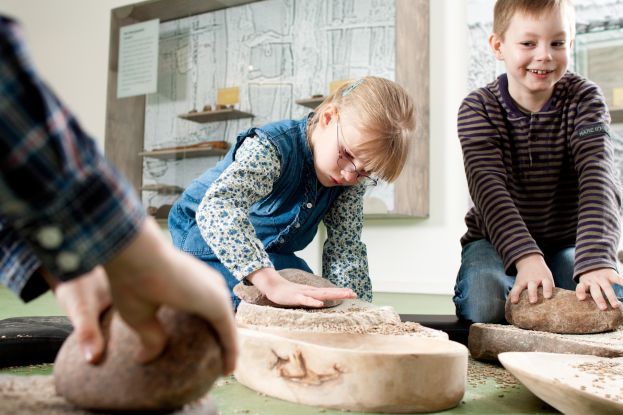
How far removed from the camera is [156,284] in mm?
437

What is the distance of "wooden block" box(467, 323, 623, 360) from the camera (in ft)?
3.75

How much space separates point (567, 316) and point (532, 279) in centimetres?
13

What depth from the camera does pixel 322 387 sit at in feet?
2.80

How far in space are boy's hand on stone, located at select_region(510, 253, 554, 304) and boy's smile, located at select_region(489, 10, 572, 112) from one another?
1.61 feet

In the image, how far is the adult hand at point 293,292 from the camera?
45.4 inches

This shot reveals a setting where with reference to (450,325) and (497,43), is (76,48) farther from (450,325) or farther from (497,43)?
(450,325)

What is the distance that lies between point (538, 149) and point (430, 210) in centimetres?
173

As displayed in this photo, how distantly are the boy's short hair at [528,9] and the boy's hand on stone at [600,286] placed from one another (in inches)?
25.8

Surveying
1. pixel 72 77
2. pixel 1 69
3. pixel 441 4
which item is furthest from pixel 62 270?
pixel 72 77

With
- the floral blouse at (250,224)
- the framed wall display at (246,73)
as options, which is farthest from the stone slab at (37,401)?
the framed wall display at (246,73)

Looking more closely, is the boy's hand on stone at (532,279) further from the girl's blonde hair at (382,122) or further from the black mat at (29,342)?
the black mat at (29,342)

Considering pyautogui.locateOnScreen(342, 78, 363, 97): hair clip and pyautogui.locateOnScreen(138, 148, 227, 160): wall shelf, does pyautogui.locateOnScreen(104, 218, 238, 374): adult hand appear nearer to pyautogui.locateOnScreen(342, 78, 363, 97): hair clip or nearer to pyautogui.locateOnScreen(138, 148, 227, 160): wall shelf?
pyautogui.locateOnScreen(342, 78, 363, 97): hair clip

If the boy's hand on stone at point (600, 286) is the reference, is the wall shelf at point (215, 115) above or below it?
above

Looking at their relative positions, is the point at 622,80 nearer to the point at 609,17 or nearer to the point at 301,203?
the point at 609,17
